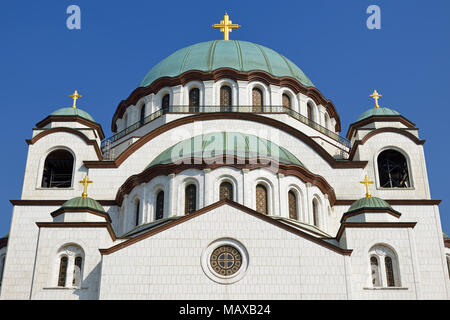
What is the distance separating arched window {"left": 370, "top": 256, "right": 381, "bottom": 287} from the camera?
26578mm

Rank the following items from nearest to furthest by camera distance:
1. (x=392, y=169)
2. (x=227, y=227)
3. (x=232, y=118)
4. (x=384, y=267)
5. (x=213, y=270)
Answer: (x=213, y=270)
(x=227, y=227)
(x=384, y=267)
(x=392, y=169)
(x=232, y=118)

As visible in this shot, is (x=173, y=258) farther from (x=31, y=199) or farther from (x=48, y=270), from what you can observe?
(x=31, y=199)

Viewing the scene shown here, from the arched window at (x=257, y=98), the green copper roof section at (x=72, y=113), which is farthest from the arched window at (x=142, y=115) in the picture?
the arched window at (x=257, y=98)

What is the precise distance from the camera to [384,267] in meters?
26.8

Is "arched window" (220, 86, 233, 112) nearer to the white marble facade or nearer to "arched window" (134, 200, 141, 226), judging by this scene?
the white marble facade

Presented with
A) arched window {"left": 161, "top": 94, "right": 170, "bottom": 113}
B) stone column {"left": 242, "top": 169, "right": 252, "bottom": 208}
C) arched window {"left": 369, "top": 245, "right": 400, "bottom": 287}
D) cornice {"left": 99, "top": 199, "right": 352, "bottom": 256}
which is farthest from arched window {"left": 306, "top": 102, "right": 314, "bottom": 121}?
cornice {"left": 99, "top": 199, "right": 352, "bottom": 256}

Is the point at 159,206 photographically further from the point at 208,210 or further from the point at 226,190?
the point at 208,210

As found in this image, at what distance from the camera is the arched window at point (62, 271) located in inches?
1048

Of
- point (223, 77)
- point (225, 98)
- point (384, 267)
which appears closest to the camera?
point (384, 267)

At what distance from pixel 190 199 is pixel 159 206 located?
56.4 inches

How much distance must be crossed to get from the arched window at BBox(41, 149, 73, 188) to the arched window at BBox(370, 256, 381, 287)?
49.1 feet

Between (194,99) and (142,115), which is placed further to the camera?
(142,115)

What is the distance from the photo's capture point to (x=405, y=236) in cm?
2720

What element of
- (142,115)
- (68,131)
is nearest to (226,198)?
(68,131)
